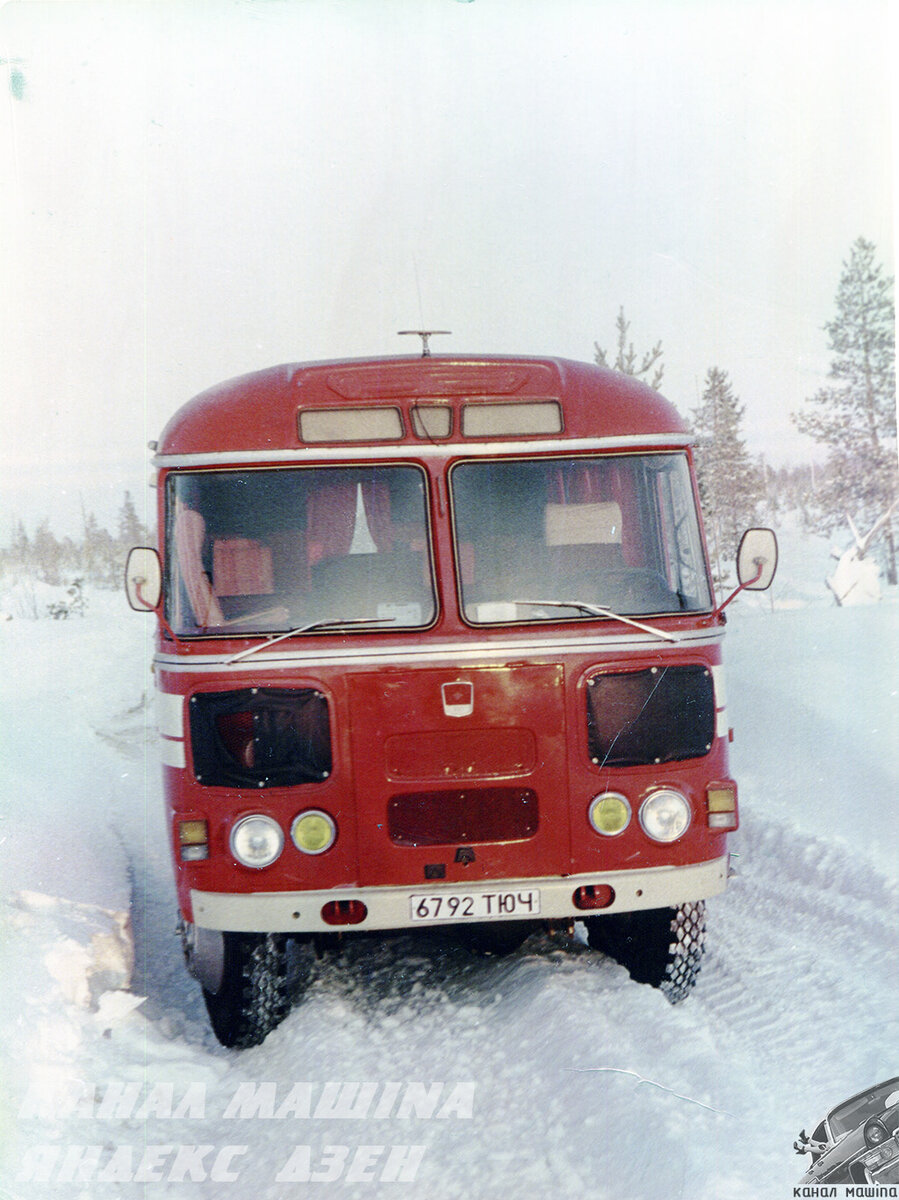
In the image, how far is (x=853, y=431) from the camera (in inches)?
491

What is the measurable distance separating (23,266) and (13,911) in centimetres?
343

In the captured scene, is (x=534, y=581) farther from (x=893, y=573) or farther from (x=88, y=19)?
(x=893, y=573)

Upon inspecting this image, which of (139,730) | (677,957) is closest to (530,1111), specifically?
(677,957)

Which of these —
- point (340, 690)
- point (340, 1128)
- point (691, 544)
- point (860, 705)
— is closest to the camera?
point (340, 1128)

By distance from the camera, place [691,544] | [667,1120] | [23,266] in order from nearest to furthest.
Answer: [667,1120]
[691,544]
[23,266]

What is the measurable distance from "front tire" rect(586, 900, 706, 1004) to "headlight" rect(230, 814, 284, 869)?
1785 mm

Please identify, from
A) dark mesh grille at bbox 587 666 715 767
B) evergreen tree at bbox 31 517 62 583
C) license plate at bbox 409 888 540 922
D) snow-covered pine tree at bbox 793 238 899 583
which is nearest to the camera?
license plate at bbox 409 888 540 922

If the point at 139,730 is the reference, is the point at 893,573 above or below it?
above

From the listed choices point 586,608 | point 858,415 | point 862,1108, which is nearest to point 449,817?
point 586,608

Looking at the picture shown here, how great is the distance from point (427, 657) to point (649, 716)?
3.23 feet

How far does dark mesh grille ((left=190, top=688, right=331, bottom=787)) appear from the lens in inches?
198

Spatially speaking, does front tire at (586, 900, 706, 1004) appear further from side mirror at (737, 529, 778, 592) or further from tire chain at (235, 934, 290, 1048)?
tire chain at (235, 934, 290, 1048)

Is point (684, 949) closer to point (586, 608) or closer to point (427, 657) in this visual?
point (586, 608)

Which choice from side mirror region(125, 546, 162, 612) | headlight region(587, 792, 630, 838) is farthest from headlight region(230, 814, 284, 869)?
headlight region(587, 792, 630, 838)
